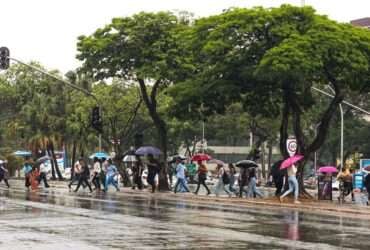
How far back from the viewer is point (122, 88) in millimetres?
52031

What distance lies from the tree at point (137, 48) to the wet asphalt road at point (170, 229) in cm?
1435

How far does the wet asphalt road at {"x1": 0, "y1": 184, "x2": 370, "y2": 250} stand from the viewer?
14.7 m

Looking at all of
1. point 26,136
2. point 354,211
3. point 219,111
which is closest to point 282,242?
point 354,211

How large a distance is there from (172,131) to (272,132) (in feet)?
29.0

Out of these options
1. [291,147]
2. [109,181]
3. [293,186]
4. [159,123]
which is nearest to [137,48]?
[159,123]

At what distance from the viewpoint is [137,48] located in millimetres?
40000

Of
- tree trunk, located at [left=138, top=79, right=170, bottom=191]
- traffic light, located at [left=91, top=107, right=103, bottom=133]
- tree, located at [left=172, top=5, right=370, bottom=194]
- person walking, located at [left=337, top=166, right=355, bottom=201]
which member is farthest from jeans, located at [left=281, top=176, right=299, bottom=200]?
traffic light, located at [left=91, top=107, right=103, bottom=133]

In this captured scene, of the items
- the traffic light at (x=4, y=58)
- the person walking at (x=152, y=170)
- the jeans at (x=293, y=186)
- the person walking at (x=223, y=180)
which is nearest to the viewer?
the jeans at (x=293, y=186)

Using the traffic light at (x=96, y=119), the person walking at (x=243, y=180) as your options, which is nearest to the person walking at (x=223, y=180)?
the person walking at (x=243, y=180)

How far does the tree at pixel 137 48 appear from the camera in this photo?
128ft

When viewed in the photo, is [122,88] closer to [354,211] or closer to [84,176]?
[84,176]

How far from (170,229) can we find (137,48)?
76.3ft

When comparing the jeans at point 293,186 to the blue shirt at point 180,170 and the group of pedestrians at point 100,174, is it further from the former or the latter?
the group of pedestrians at point 100,174

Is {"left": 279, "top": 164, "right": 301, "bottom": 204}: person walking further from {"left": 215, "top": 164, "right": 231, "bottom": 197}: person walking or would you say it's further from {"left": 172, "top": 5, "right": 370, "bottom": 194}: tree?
{"left": 215, "top": 164, "right": 231, "bottom": 197}: person walking
